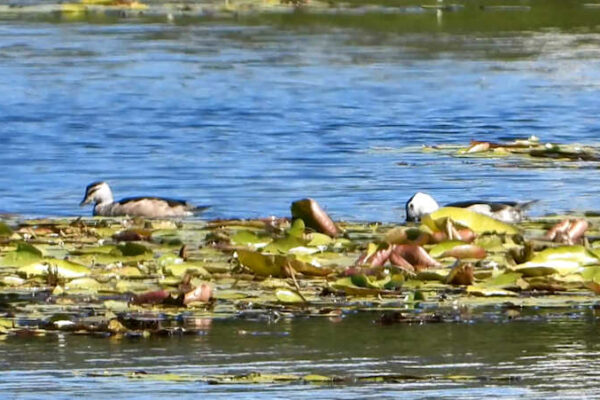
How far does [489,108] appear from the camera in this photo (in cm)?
1973

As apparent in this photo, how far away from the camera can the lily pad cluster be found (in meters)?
7.90

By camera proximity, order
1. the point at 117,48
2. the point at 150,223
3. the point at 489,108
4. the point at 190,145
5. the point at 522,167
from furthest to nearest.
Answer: the point at 117,48
the point at 489,108
the point at 190,145
the point at 522,167
the point at 150,223

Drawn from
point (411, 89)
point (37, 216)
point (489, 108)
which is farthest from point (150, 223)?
point (411, 89)

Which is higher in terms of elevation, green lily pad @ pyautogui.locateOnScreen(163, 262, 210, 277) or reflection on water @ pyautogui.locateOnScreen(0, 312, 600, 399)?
reflection on water @ pyautogui.locateOnScreen(0, 312, 600, 399)

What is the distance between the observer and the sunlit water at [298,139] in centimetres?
680

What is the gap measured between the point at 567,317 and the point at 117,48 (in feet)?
66.9

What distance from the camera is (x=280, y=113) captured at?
19328 mm

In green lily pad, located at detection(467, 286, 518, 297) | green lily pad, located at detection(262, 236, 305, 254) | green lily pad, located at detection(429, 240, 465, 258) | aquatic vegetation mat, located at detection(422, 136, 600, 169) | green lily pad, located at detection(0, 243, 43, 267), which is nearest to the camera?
green lily pad, located at detection(467, 286, 518, 297)

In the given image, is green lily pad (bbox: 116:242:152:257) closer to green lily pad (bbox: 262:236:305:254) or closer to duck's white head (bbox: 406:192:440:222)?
green lily pad (bbox: 262:236:305:254)

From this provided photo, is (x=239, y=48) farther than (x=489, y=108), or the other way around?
(x=239, y=48)

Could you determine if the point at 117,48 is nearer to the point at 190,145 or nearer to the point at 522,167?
the point at 190,145

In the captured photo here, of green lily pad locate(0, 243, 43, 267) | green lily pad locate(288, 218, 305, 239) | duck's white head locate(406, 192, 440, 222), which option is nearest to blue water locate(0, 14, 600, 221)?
duck's white head locate(406, 192, 440, 222)

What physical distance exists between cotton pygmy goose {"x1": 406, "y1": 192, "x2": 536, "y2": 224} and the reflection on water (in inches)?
115

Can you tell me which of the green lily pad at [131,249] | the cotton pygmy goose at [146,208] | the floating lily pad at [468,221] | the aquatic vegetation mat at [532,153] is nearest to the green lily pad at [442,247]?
the floating lily pad at [468,221]
